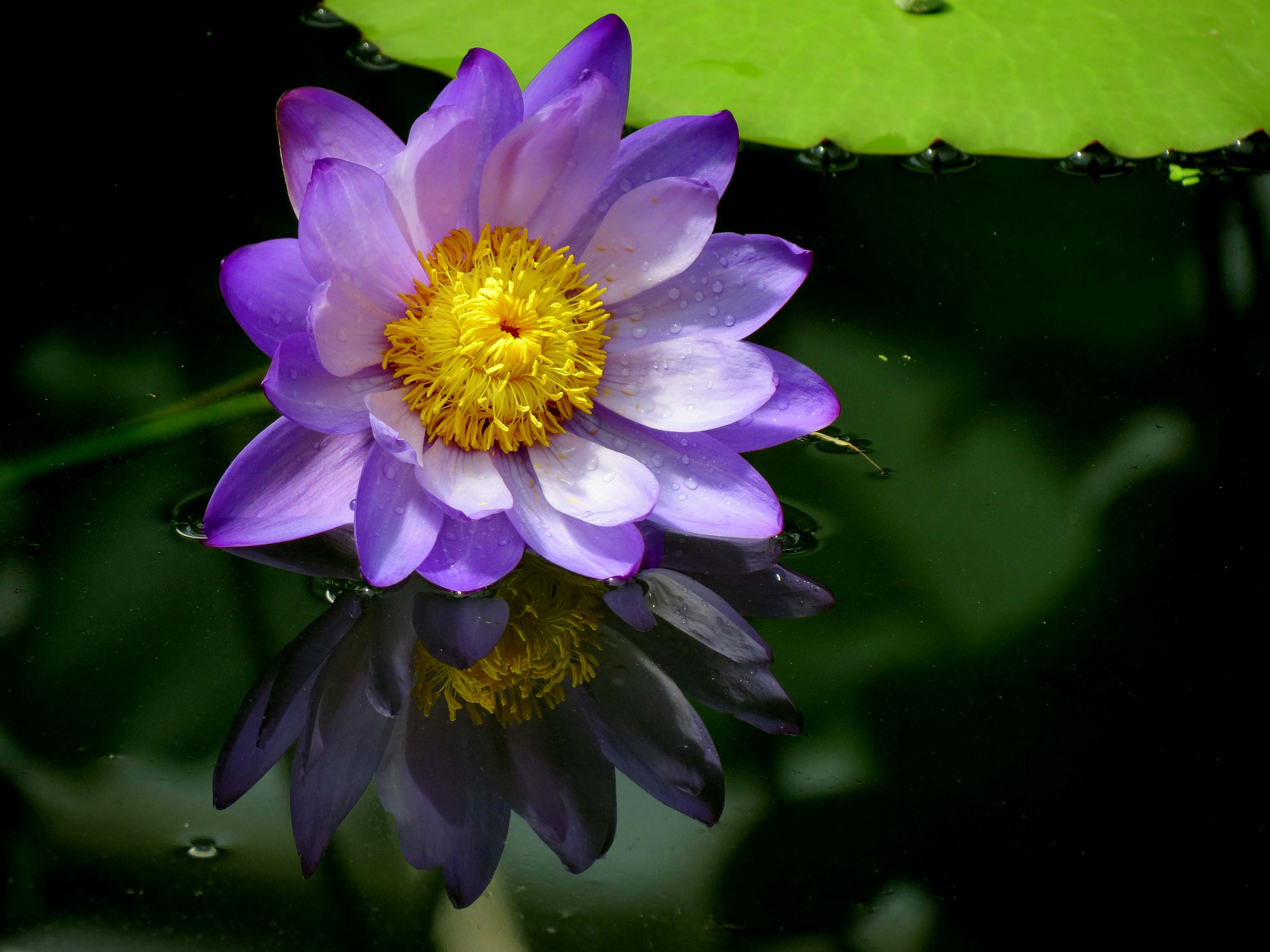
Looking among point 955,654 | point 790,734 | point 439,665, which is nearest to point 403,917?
point 439,665

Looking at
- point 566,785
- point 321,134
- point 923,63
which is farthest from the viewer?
point 923,63

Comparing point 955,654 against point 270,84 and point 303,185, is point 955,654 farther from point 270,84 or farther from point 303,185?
point 270,84

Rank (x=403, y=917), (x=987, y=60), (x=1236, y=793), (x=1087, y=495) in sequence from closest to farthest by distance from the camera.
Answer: (x=403, y=917), (x=1236, y=793), (x=1087, y=495), (x=987, y=60)

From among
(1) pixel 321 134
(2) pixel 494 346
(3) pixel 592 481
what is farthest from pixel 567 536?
(1) pixel 321 134

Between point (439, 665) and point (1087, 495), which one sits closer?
point (439, 665)

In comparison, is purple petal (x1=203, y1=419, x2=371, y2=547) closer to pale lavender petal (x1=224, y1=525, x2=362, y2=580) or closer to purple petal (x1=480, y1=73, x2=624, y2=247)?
pale lavender petal (x1=224, y1=525, x2=362, y2=580)

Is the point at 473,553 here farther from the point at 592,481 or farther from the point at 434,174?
the point at 434,174

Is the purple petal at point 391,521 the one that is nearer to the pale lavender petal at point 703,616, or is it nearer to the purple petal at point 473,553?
the purple petal at point 473,553
